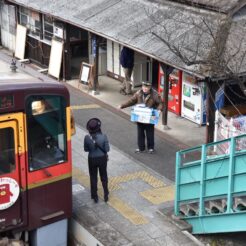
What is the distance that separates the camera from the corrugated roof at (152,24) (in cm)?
1174

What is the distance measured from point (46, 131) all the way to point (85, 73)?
8.66 meters

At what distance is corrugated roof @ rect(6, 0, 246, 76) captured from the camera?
1174 cm

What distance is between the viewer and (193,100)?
14047mm

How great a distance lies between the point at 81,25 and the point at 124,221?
7.54m

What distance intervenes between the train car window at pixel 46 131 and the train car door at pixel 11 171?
0.17m

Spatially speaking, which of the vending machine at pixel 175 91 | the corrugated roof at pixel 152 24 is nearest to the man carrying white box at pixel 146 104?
the corrugated roof at pixel 152 24

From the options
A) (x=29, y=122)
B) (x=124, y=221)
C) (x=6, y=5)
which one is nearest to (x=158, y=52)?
(x=124, y=221)

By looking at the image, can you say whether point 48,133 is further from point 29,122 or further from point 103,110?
point 103,110

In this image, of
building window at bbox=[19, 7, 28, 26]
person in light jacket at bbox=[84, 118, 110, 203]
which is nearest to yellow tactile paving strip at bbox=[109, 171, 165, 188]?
person in light jacket at bbox=[84, 118, 110, 203]

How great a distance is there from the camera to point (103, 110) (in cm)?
1506

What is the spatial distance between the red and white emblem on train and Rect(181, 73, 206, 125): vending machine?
6736 millimetres

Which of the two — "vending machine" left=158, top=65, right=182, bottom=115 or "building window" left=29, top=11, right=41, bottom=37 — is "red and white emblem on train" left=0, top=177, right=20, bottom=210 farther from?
"building window" left=29, top=11, right=41, bottom=37

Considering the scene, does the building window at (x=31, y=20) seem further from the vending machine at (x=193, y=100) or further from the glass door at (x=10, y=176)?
the glass door at (x=10, y=176)

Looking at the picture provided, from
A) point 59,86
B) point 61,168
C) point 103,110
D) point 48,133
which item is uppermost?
point 59,86
